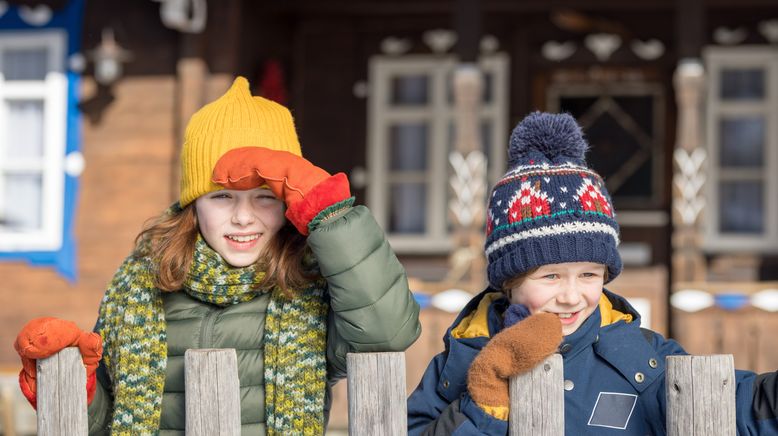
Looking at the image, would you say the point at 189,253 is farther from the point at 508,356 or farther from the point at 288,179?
the point at 508,356

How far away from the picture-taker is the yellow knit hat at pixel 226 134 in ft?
8.71

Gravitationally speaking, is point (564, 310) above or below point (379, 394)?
above

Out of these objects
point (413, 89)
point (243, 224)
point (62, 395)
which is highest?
point (413, 89)

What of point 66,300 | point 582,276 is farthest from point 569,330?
point 66,300

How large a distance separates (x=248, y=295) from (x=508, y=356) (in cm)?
76

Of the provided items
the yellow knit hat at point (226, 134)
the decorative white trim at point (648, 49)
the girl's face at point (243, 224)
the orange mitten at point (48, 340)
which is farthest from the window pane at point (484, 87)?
the orange mitten at point (48, 340)

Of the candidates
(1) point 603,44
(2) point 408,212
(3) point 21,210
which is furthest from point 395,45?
(3) point 21,210

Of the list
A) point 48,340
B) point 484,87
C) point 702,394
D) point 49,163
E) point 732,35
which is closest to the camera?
point 702,394

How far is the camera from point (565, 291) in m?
2.42

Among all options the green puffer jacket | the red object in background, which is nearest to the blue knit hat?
the green puffer jacket

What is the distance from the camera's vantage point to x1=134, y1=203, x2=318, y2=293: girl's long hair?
250 cm

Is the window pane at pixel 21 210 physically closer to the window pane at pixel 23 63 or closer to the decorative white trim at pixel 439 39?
the window pane at pixel 23 63

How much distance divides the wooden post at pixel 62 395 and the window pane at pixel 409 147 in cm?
729

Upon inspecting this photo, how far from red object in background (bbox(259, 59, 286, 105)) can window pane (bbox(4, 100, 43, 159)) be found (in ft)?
5.91
